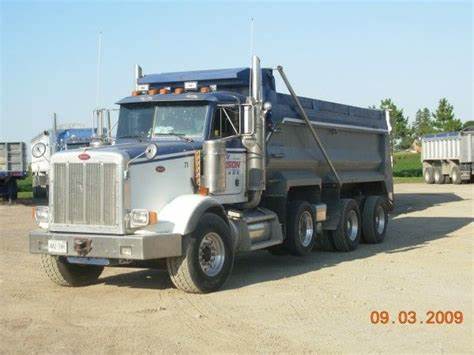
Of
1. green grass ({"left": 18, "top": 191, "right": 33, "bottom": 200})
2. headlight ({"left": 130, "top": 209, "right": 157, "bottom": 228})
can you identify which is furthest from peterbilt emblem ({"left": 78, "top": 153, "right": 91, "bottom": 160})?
green grass ({"left": 18, "top": 191, "right": 33, "bottom": 200})

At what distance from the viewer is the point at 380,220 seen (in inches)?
624

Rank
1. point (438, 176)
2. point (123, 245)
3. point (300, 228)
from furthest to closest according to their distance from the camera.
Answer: point (438, 176), point (300, 228), point (123, 245)

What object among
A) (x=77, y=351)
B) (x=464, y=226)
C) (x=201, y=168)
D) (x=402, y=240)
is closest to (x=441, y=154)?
(x=464, y=226)

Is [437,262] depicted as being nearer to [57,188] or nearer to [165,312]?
[165,312]

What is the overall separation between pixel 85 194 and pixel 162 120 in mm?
1952

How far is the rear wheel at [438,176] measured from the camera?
140ft

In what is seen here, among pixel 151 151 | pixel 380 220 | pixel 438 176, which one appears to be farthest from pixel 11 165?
pixel 438 176

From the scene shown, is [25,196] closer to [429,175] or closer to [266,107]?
[429,175]

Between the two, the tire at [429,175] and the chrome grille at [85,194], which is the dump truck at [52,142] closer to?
the chrome grille at [85,194]

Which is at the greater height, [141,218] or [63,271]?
[141,218]

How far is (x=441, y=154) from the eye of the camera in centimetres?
4225

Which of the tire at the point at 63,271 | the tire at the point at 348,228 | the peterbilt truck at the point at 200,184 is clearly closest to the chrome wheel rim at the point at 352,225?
the tire at the point at 348,228

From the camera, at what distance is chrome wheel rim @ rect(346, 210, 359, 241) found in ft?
47.8

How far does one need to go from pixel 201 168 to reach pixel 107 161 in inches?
60.9
